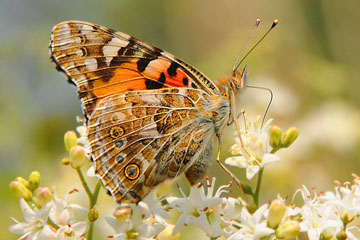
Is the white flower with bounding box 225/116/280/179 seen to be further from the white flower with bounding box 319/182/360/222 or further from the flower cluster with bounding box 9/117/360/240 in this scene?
the white flower with bounding box 319/182/360/222

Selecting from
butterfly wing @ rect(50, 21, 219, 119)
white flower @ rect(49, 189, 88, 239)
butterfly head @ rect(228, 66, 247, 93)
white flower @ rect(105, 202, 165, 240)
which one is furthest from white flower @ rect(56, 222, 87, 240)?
butterfly head @ rect(228, 66, 247, 93)

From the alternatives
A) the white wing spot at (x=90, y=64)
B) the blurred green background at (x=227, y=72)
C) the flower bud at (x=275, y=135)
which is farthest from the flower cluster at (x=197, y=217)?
the blurred green background at (x=227, y=72)

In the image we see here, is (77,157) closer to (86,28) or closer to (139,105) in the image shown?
(139,105)

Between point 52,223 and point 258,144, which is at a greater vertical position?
point 258,144

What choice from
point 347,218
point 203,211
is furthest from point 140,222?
point 347,218

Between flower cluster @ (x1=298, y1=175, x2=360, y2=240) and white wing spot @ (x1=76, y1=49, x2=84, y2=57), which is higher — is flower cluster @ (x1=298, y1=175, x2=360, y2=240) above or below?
below

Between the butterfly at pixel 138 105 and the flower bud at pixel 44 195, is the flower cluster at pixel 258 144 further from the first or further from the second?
the flower bud at pixel 44 195
